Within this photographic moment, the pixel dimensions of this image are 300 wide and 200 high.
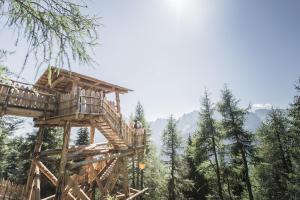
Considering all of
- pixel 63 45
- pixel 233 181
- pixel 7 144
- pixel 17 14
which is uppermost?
pixel 17 14

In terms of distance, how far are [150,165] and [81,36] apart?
27.9 meters

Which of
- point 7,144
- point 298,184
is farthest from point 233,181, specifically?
point 7,144

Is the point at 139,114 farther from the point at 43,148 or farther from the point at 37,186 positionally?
the point at 37,186

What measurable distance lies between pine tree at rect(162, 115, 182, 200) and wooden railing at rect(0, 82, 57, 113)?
2117 centimetres

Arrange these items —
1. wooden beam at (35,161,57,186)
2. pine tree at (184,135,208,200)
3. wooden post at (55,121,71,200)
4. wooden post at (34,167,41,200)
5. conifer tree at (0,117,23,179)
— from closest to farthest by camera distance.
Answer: wooden post at (55,121,71,200) → wooden post at (34,167,41,200) → wooden beam at (35,161,57,186) → conifer tree at (0,117,23,179) → pine tree at (184,135,208,200)

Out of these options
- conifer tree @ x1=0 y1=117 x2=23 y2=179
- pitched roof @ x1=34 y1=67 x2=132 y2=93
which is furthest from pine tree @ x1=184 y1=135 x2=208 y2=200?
conifer tree @ x1=0 y1=117 x2=23 y2=179

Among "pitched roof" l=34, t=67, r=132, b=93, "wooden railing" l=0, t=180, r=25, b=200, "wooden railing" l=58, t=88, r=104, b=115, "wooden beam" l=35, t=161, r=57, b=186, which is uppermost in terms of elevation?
"pitched roof" l=34, t=67, r=132, b=93

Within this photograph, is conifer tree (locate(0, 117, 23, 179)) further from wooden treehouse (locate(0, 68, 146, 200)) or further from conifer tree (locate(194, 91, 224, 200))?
conifer tree (locate(194, 91, 224, 200))

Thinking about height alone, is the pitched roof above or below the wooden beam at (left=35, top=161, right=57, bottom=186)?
above

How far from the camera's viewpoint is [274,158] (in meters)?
24.8

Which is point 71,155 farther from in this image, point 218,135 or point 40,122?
point 218,135

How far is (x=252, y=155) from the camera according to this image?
918 inches

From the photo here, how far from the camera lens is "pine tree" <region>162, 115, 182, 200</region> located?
2871 cm

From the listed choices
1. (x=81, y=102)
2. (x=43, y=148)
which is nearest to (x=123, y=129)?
(x=81, y=102)
